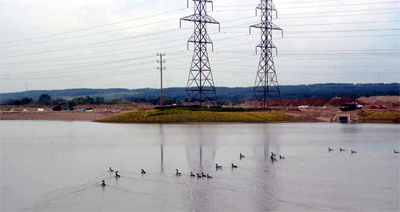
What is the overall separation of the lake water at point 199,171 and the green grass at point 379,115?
1038 inches

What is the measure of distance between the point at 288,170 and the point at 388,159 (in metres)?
8.59

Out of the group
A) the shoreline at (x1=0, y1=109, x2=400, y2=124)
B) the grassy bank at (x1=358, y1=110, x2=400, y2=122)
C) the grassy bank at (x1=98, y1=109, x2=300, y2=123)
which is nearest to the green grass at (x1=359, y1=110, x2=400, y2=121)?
the grassy bank at (x1=358, y1=110, x2=400, y2=122)

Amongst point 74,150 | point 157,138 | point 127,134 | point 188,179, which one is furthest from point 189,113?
point 188,179

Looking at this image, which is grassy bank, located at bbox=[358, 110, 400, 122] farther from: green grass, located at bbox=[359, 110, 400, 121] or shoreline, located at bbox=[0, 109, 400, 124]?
shoreline, located at bbox=[0, 109, 400, 124]

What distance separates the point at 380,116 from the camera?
241 ft

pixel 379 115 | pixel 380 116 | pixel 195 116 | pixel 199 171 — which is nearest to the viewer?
pixel 199 171

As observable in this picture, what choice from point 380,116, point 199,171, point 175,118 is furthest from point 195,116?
point 199,171

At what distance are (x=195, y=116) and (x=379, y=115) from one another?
25865 millimetres

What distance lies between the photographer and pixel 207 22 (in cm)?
6831

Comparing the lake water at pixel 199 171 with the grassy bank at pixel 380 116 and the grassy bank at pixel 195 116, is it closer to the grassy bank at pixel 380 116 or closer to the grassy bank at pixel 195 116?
the grassy bank at pixel 195 116

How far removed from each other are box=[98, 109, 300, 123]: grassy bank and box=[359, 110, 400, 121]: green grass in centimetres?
944

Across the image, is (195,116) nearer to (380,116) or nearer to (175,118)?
(175,118)

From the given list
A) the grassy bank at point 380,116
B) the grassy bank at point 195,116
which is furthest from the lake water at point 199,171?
the grassy bank at point 380,116

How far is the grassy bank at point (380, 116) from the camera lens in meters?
71.9
